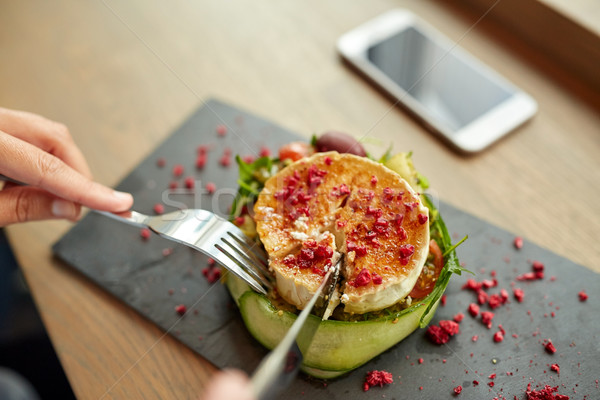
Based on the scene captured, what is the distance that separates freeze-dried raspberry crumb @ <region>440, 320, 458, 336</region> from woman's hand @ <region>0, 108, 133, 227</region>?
1.36m

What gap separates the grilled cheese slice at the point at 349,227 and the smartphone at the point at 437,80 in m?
0.87

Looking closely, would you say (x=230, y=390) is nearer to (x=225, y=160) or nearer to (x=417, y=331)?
(x=417, y=331)

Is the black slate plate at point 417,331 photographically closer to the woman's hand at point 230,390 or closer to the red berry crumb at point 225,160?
the red berry crumb at point 225,160

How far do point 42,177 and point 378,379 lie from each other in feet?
4.84

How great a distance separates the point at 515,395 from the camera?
1.86m

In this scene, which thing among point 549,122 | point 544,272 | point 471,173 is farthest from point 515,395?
point 549,122

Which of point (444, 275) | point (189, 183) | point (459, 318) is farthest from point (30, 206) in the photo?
point (459, 318)

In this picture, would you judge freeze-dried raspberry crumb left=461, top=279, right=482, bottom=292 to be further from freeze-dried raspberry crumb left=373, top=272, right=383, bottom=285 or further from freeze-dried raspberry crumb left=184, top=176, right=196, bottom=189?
freeze-dried raspberry crumb left=184, top=176, right=196, bottom=189

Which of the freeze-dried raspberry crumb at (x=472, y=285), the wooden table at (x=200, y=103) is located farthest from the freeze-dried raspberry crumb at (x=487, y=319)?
the wooden table at (x=200, y=103)

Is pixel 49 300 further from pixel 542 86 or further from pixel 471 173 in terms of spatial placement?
pixel 542 86

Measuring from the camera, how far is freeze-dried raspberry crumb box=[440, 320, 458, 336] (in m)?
2.02

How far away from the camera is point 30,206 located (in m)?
2.16

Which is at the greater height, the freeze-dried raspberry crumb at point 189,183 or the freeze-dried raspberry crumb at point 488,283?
the freeze-dried raspberry crumb at point 189,183

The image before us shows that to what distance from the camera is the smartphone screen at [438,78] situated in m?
2.78
